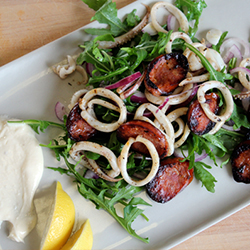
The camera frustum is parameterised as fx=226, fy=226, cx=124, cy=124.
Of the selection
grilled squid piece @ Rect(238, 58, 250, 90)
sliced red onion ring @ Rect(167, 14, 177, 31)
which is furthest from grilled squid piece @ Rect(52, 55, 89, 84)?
grilled squid piece @ Rect(238, 58, 250, 90)

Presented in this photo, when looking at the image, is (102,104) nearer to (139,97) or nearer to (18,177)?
(139,97)

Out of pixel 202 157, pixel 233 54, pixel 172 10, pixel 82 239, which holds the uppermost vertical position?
pixel 172 10

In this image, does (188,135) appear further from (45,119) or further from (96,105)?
(45,119)

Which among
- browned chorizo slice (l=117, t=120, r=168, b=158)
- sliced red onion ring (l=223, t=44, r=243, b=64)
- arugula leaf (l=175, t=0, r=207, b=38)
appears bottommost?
browned chorizo slice (l=117, t=120, r=168, b=158)

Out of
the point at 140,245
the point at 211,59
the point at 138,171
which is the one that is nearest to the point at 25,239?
the point at 140,245

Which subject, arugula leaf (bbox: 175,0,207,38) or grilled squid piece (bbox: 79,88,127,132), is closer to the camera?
grilled squid piece (bbox: 79,88,127,132)

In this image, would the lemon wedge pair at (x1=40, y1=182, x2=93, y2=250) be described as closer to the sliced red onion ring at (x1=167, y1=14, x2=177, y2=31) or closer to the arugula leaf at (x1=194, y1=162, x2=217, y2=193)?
the arugula leaf at (x1=194, y1=162, x2=217, y2=193)

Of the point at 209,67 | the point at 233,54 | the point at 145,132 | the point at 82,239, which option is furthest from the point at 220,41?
the point at 82,239
